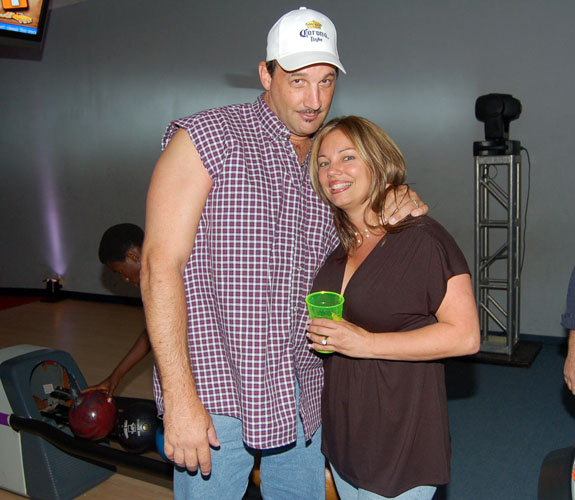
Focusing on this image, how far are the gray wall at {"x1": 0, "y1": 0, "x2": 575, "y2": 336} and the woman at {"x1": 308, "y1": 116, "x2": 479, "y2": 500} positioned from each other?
4.44m

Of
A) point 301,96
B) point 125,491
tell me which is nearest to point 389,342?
point 301,96

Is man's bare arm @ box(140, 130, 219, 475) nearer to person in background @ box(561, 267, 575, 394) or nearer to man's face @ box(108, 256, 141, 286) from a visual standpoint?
person in background @ box(561, 267, 575, 394)

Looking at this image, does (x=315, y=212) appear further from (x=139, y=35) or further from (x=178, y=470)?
(x=139, y=35)

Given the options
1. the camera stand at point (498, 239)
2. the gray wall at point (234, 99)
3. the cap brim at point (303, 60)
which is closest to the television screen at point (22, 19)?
the gray wall at point (234, 99)

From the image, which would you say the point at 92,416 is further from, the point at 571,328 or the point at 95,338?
the point at 95,338

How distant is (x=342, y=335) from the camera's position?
5.07 feet

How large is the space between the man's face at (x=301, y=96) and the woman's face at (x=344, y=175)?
10 centimetres

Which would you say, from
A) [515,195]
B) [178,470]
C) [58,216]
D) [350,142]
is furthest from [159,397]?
[58,216]

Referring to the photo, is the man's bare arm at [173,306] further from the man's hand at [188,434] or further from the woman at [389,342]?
the woman at [389,342]

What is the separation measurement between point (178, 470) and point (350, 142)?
1105mm

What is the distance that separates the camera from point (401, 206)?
1.71 meters

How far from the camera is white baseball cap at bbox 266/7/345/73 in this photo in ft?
5.53

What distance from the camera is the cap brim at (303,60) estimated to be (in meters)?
1.67

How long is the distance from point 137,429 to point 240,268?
189 centimetres
